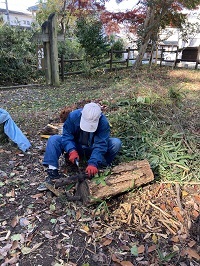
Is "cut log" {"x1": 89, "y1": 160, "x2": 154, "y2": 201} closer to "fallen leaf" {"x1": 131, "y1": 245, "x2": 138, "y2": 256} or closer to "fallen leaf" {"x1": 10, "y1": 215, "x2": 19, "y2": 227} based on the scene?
"fallen leaf" {"x1": 131, "y1": 245, "x2": 138, "y2": 256}

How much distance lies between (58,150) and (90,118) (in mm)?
540

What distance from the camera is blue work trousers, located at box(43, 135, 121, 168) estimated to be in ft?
8.79

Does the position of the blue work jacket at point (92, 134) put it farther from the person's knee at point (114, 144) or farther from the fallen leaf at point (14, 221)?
the fallen leaf at point (14, 221)

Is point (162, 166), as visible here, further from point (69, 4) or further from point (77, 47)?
point (69, 4)

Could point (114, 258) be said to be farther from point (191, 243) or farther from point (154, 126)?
point (154, 126)

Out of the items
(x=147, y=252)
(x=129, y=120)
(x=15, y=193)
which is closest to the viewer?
(x=147, y=252)

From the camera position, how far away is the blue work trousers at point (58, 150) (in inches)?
105

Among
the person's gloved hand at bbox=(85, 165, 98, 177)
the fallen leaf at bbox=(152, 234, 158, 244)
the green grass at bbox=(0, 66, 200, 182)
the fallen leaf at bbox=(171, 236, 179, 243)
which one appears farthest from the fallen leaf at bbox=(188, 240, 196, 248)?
the person's gloved hand at bbox=(85, 165, 98, 177)

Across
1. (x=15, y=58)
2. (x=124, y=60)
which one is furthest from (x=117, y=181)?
(x=124, y=60)

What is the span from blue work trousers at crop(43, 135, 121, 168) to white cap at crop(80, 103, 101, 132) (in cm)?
34

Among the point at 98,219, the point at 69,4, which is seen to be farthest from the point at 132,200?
the point at 69,4

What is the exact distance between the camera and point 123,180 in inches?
101

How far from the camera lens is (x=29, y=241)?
2.09 metres

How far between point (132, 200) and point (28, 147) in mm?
1817
